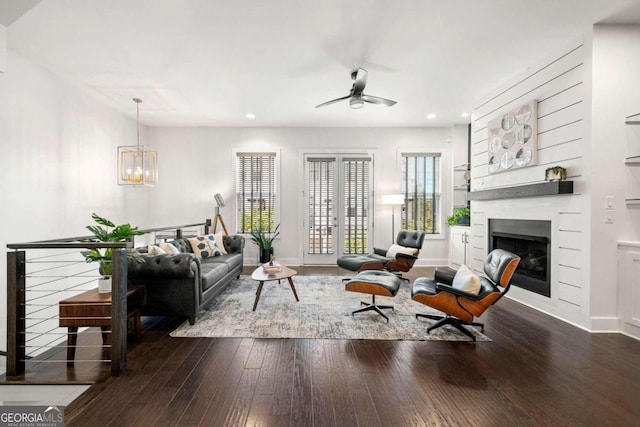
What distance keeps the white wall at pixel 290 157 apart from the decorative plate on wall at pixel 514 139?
2086mm

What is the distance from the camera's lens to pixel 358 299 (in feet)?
13.2

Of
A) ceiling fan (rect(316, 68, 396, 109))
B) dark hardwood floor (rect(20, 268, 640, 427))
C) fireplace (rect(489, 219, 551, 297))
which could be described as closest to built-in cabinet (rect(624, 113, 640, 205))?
fireplace (rect(489, 219, 551, 297))

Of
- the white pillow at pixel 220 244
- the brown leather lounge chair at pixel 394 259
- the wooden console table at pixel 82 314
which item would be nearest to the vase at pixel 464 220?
the brown leather lounge chair at pixel 394 259

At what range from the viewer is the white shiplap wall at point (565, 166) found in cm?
311

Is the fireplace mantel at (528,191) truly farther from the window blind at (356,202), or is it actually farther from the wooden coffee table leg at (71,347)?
the wooden coffee table leg at (71,347)

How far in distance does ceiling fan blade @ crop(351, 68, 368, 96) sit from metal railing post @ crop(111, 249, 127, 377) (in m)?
3.06

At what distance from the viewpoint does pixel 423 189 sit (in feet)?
21.4

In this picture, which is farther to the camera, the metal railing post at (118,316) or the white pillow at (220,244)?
the white pillow at (220,244)

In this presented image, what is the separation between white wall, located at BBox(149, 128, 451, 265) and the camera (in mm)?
6438

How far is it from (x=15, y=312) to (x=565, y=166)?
17.2 feet

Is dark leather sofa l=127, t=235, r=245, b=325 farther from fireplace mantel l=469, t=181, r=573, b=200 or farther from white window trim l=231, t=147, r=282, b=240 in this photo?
fireplace mantel l=469, t=181, r=573, b=200

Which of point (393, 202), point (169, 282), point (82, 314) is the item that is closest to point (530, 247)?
point (393, 202)

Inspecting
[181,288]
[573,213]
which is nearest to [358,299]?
[181,288]

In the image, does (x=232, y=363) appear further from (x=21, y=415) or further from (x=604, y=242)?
(x=604, y=242)
